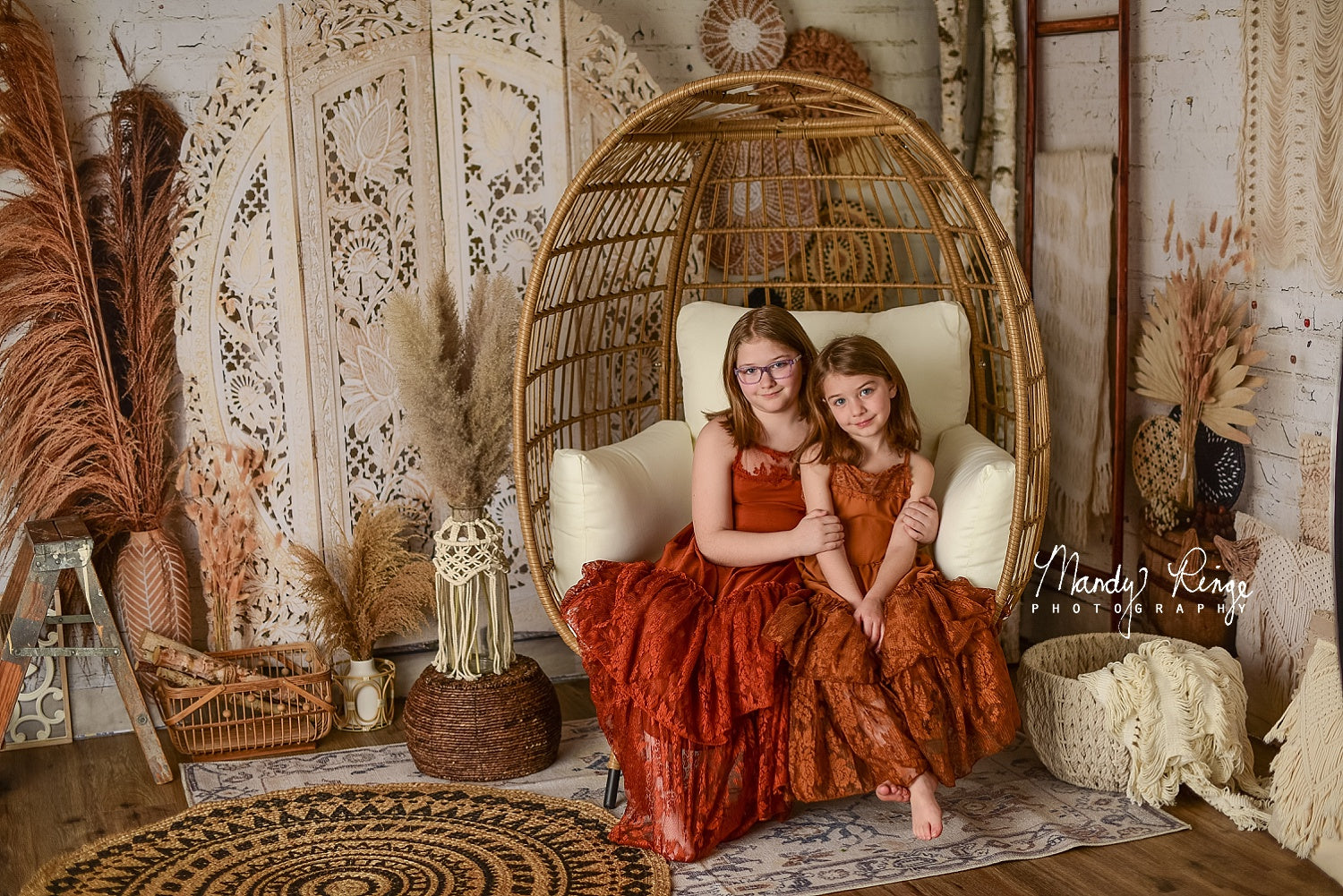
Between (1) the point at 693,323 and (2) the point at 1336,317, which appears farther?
(1) the point at 693,323

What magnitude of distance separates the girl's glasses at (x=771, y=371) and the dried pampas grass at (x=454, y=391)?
22.6 inches

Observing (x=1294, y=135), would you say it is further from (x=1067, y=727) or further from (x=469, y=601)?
(x=469, y=601)

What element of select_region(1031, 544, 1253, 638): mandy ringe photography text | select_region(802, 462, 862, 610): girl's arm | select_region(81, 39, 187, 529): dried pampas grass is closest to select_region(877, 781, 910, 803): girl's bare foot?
select_region(802, 462, 862, 610): girl's arm

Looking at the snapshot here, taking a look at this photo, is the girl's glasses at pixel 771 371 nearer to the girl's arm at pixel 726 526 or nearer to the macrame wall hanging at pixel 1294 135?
the girl's arm at pixel 726 526

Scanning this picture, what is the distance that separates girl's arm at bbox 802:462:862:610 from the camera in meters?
2.64

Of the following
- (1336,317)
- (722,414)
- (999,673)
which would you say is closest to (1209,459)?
(1336,317)

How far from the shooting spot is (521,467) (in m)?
2.94

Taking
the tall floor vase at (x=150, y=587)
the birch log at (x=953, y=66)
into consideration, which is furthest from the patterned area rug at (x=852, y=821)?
the birch log at (x=953, y=66)

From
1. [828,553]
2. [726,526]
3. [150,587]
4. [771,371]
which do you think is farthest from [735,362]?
[150,587]

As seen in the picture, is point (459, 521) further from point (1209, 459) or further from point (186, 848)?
point (1209, 459)

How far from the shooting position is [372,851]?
8.40ft

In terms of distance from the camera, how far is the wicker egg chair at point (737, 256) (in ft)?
9.07

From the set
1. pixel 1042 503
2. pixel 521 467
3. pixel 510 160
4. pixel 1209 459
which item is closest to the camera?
pixel 1042 503

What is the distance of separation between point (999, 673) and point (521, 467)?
1113mm
